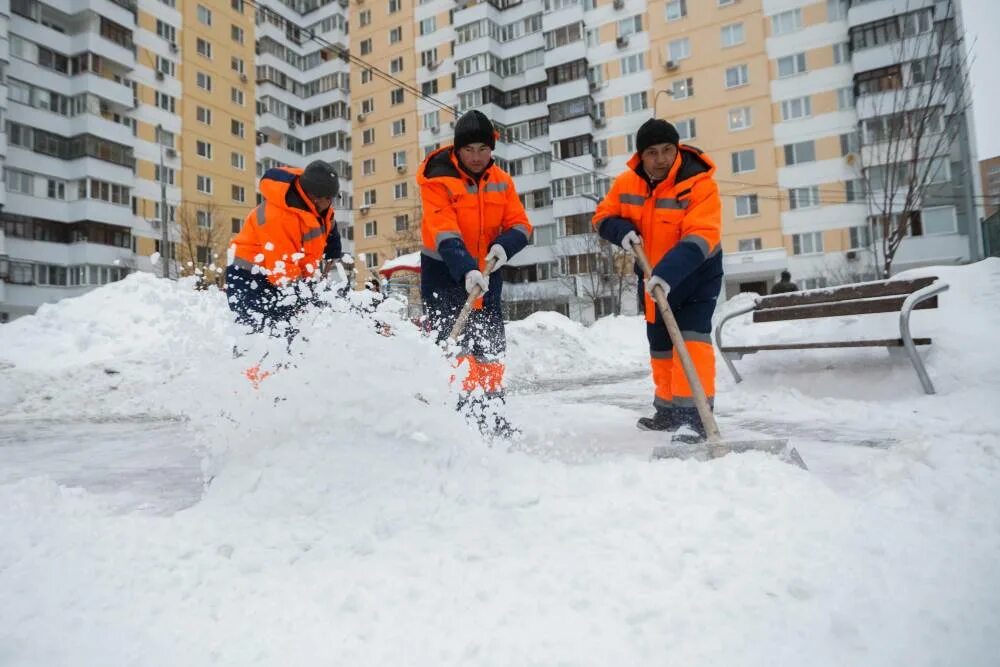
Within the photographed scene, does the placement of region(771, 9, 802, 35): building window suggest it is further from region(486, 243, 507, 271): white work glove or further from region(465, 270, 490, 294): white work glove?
region(465, 270, 490, 294): white work glove

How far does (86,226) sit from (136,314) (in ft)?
88.5

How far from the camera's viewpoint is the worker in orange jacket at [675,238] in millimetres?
3342

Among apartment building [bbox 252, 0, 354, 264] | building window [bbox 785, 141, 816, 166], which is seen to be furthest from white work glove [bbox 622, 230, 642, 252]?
apartment building [bbox 252, 0, 354, 264]

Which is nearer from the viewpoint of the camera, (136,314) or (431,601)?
(431,601)

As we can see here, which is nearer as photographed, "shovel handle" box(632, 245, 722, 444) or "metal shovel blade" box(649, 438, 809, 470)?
"metal shovel blade" box(649, 438, 809, 470)

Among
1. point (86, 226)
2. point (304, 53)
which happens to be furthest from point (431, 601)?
point (304, 53)

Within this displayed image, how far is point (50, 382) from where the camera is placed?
7148 millimetres

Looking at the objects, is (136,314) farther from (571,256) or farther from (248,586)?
(571,256)

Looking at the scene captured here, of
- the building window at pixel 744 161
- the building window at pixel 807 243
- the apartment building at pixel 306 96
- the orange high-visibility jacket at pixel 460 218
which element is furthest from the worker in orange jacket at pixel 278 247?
the apartment building at pixel 306 96

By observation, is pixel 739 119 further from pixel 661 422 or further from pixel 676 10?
pixel 661 422

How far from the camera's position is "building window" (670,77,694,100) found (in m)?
31.4

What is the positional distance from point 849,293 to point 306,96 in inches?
1931

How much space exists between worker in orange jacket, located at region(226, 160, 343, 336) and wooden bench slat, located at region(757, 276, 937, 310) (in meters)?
4.20

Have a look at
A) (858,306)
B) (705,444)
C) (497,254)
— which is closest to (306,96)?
(858,306)
